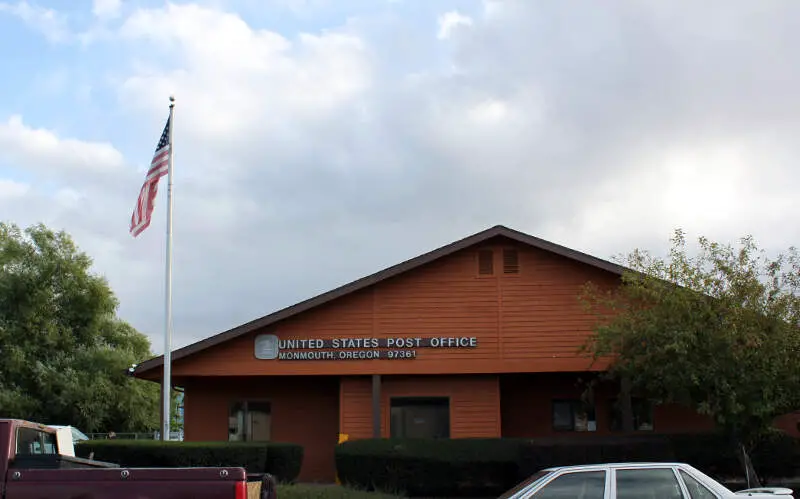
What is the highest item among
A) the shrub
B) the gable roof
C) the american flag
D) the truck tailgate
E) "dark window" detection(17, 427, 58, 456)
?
the american flag

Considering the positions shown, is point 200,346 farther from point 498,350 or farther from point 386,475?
point 498,350

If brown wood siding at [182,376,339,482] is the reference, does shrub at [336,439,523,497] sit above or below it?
below

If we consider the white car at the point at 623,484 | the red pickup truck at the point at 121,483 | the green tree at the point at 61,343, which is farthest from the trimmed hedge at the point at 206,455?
the green tree at the point at 61,343

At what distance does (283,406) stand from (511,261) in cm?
762

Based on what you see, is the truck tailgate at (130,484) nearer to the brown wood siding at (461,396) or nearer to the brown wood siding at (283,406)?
the brown wood siding at (461,396)

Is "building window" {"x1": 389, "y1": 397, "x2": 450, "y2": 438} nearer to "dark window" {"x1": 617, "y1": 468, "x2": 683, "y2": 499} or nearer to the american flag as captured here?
the american flag

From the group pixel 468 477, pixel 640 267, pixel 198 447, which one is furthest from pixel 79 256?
pixel 640 267

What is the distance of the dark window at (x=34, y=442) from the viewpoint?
10016 mm

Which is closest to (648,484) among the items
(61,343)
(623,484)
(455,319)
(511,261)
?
(623,484)

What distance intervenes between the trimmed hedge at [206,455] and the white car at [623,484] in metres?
10.4

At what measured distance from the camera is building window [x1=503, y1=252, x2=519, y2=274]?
23219 mm

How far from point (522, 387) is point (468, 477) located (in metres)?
5.06

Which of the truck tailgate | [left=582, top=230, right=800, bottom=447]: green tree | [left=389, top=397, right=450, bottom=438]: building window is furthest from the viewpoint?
[left=389, top=397, right=450, bottom=438]: building window

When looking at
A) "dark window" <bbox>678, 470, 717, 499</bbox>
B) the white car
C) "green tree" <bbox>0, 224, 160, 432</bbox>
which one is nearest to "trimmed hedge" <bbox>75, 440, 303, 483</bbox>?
the white car
